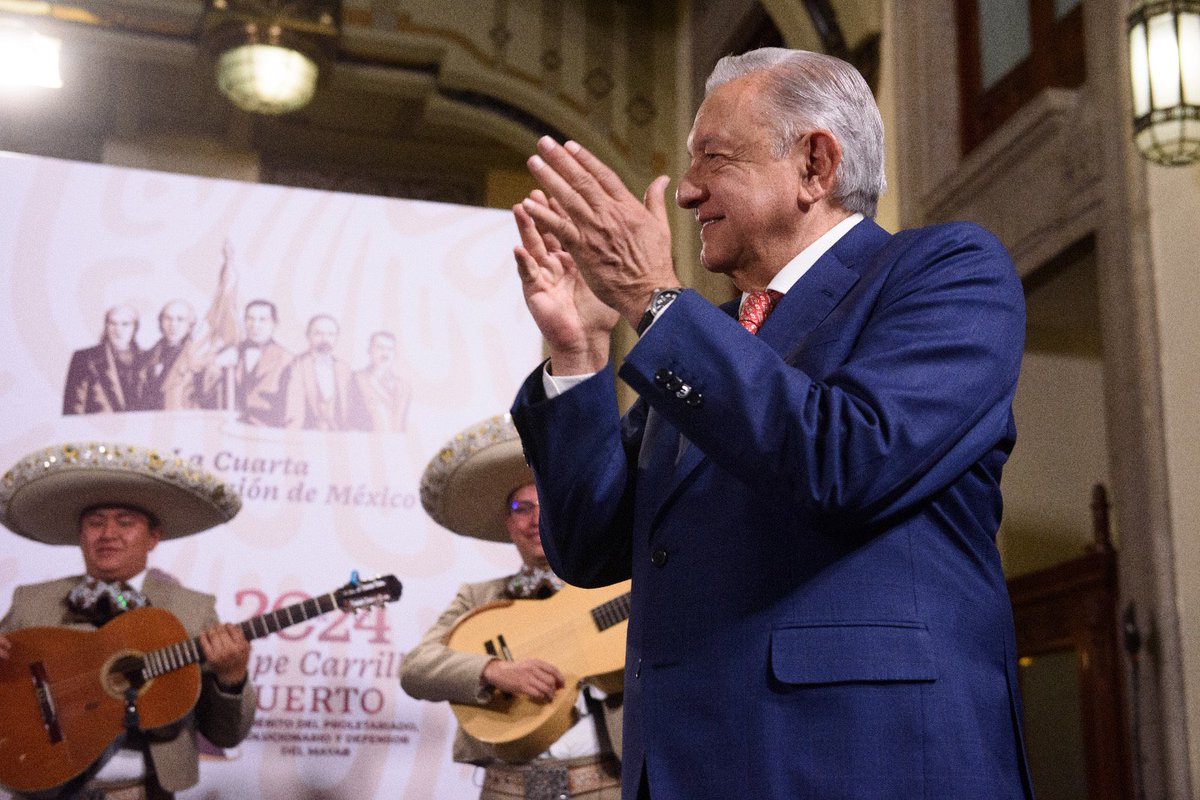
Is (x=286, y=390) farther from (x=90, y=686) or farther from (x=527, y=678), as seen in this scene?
(x=527, y=678)

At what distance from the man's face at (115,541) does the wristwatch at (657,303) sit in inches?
115

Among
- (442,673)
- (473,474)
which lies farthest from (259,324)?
(442,673)

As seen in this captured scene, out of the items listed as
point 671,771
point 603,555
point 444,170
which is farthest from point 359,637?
point 444,170

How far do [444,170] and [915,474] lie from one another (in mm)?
9610

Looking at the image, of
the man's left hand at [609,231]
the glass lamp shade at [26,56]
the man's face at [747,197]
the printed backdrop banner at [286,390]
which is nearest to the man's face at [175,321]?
the printed backdrop banner at [286,390]

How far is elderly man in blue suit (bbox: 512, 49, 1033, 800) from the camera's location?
1309mm

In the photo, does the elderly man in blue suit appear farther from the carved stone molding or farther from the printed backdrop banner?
the carved stone molding

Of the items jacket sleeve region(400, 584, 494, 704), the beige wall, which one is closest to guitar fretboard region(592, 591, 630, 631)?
jacket sleeve region(400, 584, 494, 704)

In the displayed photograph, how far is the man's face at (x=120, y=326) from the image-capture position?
13.4 ft

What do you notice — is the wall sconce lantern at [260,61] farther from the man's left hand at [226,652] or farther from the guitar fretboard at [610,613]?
the guitar fretboard at [610,613]

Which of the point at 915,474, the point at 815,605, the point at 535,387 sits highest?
the point at 535,387

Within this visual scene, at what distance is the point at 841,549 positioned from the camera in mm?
1375

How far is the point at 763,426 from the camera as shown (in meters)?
1.31

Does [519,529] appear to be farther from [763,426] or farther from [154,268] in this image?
[763,426]
